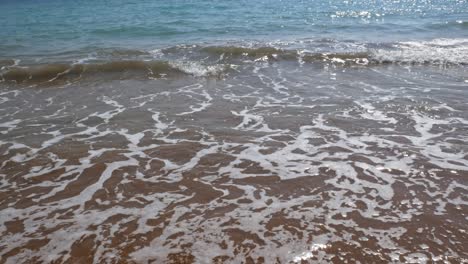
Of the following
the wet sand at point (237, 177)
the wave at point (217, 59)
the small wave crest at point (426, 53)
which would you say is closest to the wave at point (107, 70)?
the wave at point (217, 59)

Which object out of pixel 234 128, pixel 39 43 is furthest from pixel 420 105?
pixel 39 43

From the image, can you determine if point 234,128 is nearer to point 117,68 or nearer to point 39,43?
point 117,68

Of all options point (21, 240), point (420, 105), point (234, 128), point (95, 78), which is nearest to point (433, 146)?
point (420, 105)

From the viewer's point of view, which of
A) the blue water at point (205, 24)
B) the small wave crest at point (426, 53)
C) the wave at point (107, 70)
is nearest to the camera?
the wave at point (107, 70)

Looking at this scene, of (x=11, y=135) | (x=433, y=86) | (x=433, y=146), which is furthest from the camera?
(x=433, y=86)

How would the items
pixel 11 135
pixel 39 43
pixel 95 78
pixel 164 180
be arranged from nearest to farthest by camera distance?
1. pixel 164 180
2. pixel 11 135
3. pixel 95 78
4. pixel 39 43

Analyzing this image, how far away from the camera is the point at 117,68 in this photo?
41.4 ft

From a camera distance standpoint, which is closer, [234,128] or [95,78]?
[234,128]

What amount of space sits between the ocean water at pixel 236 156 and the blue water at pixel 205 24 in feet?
9.69

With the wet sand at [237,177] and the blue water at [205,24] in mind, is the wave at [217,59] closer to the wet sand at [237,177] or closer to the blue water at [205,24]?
the blue water at [205,24]

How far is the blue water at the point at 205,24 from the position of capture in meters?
17.6

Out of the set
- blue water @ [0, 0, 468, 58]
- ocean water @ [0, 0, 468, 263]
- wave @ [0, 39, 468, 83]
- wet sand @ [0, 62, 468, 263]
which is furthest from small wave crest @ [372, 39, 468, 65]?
wet sand @ [0, 62, 468, 263]

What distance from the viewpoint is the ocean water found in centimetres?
409

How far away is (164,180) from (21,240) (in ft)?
6.09
